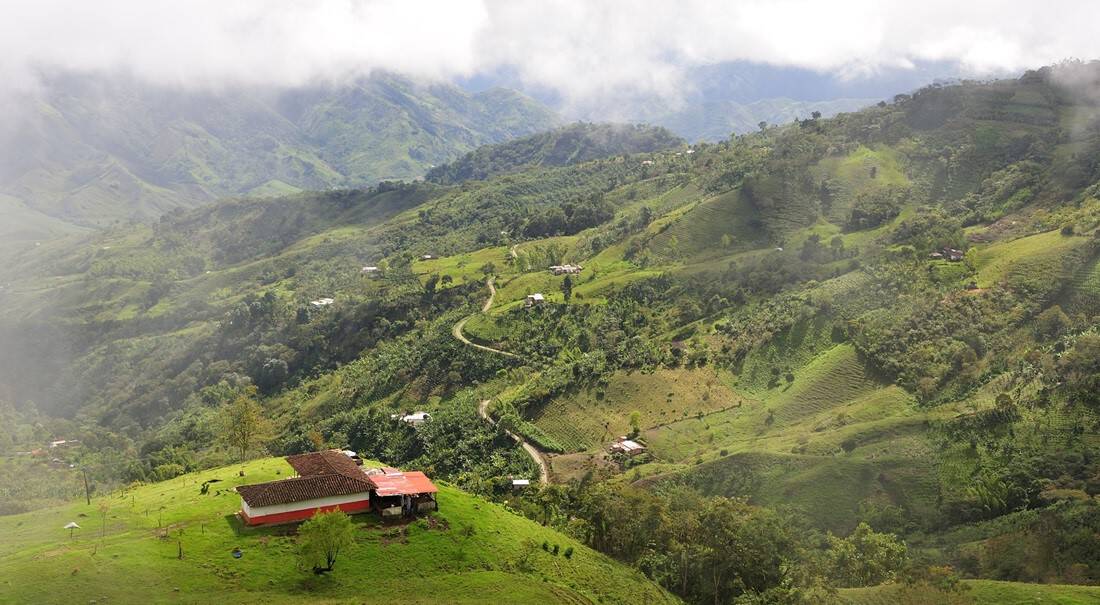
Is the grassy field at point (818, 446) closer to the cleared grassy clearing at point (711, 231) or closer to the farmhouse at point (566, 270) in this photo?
the cleared grassy clearing at point (711, 231)

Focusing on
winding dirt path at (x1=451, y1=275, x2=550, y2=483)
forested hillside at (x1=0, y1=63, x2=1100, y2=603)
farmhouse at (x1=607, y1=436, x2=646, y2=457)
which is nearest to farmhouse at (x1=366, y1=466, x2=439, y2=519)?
forested hillside at (x1=0, y1=63, x2=1100, y2=603)

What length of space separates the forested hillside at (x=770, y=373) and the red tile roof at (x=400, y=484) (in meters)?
13.3

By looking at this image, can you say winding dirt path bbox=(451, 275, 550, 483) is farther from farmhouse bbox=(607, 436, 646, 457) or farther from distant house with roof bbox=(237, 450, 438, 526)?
distant house with roof bbox=(237, 450, 438, 526)

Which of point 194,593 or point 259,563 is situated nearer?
point 194,593

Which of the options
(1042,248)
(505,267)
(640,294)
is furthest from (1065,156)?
(505,267)

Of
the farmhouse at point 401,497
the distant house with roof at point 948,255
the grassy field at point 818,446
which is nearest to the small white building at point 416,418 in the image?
the grassy field at point 818,446

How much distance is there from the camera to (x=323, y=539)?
45062 millimetres

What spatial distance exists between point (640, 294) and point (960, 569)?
79420 millimetres

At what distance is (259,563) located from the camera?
46406 mm

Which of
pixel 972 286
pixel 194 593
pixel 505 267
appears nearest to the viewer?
Result: pixel 194 593

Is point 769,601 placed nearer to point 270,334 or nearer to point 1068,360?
point 1068,360

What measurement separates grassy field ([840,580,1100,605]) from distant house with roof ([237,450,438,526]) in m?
29.5

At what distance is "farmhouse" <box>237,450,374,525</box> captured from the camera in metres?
50.3

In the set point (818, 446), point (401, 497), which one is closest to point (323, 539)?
point (401, 497)
